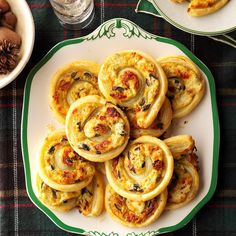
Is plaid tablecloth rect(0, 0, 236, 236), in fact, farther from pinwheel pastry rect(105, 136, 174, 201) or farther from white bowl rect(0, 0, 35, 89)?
pinwheel pastry rect(105, 136, 174, 201)

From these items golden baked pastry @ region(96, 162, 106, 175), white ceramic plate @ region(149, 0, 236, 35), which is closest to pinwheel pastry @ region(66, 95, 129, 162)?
golden baked pastry @ region(96, 162, 106, 175)

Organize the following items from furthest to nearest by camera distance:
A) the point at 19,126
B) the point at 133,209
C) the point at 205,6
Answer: the point at 19,126, the point at 133,209, the point at 205,6

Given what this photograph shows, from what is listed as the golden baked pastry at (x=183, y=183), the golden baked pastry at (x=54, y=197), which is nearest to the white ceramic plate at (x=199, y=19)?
the golden baked pastry at (x=183, y=183)

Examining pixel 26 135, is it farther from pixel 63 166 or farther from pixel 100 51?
pixel 100 51

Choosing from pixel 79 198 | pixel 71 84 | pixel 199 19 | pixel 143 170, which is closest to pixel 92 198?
pixel 79 198

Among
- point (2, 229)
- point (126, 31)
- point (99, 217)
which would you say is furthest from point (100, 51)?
point (2, 229)

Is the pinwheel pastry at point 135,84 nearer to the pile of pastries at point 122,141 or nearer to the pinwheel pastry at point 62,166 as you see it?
the pile of pastries at point 122,141

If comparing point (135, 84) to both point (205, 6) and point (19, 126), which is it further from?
point (19, 126)
